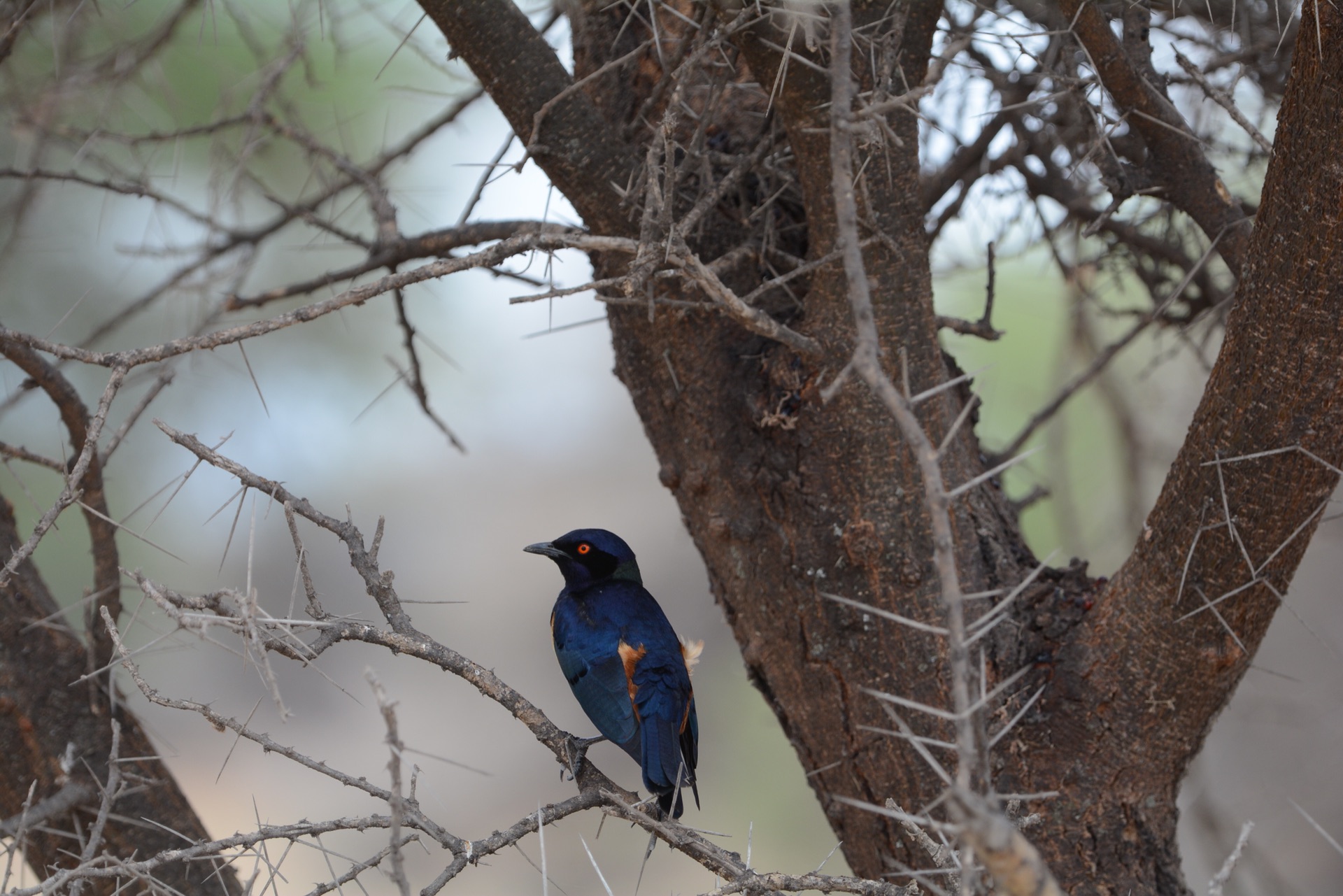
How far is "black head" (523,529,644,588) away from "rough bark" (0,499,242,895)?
1.04 m

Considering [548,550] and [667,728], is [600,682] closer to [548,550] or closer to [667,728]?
[667,728]

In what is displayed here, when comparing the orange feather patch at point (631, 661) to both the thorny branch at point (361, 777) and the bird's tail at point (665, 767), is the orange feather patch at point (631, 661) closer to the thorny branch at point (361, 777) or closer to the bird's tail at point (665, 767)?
the bird's tail at point (665, 767)

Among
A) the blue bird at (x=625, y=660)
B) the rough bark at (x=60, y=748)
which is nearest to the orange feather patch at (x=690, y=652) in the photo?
the blue bird at (x=625, y=660)

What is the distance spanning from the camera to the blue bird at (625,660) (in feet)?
6.82

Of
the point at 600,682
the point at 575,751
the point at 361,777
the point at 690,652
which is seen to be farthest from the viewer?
the point at 690,652

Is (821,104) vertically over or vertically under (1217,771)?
over

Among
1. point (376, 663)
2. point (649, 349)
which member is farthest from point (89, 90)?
point (376, 663)

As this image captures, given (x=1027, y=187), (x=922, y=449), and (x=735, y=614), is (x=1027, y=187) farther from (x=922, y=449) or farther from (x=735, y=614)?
(x=922, y=449)

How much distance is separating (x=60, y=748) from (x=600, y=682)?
1.25m

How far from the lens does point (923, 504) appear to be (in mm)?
2025

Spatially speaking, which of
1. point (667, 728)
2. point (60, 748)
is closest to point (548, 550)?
point (667, 728)

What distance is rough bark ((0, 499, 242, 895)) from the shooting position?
2.21 metres

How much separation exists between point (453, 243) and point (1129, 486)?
2929mm

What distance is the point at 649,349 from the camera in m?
2.26
